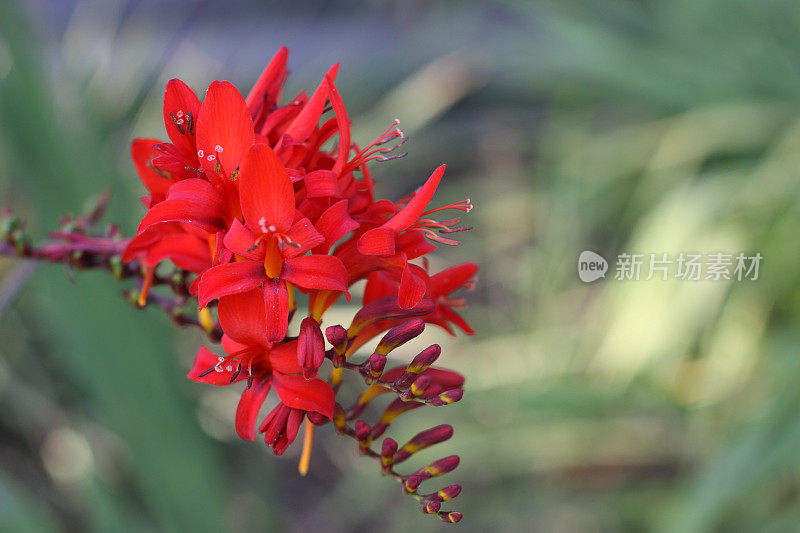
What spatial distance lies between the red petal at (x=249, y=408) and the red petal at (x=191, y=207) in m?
0.10

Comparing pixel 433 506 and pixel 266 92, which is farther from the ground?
pixel 266 92

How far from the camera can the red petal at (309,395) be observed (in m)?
0.39

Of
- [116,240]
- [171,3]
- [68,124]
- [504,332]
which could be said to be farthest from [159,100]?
[116,240]

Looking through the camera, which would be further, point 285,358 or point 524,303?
point 524,303

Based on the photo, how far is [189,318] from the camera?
21.6 inches

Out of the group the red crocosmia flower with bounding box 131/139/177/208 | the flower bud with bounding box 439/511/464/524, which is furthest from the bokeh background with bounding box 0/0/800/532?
the flower bud with bounding box 439/511/464/524

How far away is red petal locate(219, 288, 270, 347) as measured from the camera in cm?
39

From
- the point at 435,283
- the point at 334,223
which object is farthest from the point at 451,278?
the point at 334,223

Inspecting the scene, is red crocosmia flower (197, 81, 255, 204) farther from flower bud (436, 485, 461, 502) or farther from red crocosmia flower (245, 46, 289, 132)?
flower bud (436, 485, 461, 502)

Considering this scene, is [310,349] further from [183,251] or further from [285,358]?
[183,251]

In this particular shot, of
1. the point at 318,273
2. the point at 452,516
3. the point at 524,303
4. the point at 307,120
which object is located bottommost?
the point at 452,516

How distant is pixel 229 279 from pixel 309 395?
0.27ft

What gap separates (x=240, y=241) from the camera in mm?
382

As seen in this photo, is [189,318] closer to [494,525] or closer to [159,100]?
[494,525]
